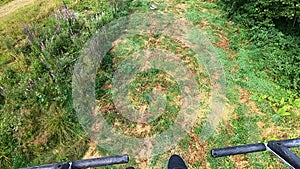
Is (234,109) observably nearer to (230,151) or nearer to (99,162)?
(230,151)

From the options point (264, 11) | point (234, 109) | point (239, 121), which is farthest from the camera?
point (264, 11)

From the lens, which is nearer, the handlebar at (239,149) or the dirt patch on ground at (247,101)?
the handlebar at (239,149)

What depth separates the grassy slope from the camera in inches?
151

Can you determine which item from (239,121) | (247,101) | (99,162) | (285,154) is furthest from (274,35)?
(99,162)

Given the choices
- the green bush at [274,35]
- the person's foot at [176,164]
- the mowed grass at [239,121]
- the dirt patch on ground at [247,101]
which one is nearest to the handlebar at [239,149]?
the person's foot at [176,164]

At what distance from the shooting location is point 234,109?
4516mm

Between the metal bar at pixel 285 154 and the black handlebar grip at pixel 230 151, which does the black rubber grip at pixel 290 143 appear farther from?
the black handlebar grip at pixel 230 151

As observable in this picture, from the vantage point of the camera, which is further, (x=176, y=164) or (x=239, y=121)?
(x=239, y=121)

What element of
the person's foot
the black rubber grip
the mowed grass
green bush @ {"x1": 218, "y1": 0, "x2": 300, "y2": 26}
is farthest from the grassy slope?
the person's foot

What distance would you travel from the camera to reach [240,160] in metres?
3.86

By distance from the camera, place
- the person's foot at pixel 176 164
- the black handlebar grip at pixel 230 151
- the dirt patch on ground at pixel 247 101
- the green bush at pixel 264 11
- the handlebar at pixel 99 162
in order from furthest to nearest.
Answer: the green bush at pixel 264 11, the dirt patch on ground at pixel 247 101, the black handlebar grip at pixel 230 151, the handlebar at pixel 99 162, the person's foot at pixel 176 164

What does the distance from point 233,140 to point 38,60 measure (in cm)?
397

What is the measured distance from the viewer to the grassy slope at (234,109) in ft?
12.5

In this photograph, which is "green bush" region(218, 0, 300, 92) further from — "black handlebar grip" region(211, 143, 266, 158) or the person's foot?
the person's foot
